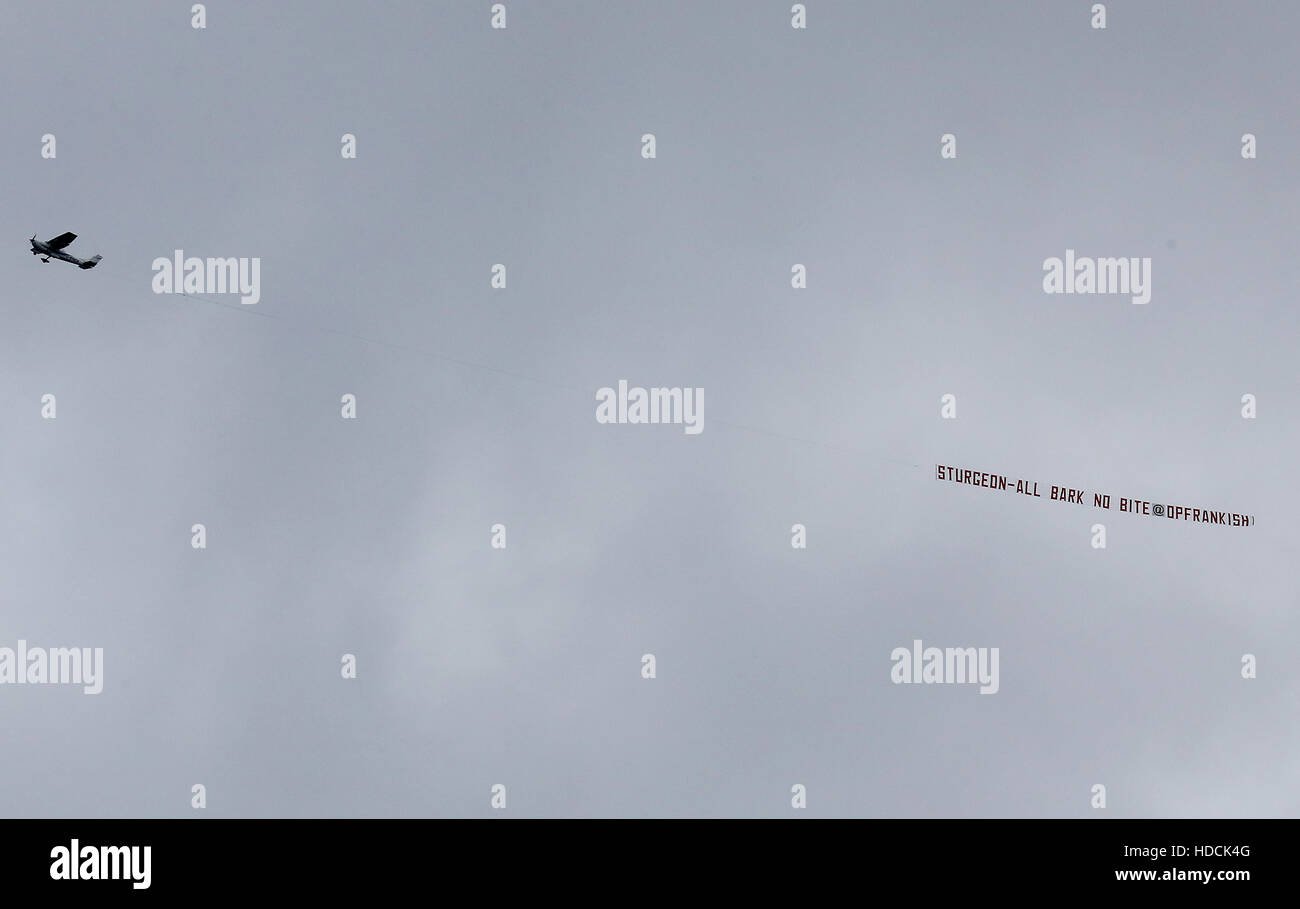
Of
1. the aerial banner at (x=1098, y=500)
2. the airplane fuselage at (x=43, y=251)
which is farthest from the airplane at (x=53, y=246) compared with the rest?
the aerial banner at (x=1098, y=500)

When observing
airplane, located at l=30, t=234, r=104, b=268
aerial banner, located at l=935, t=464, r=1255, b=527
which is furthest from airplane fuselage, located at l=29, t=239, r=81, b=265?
aerial banner, located at l=935, t=464, r=1255, b=527

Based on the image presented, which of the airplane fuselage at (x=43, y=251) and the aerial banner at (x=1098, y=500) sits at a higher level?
the airplane fuselage at (x=43, y=251)

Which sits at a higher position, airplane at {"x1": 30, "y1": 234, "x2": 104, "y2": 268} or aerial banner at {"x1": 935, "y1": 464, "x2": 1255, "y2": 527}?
airplane at {"x1": 30, "y1": 234, "x2": 104, "y2": 268}

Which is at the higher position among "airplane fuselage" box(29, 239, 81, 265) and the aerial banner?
"airplane fuselage" box(29, 239, 81, 265)

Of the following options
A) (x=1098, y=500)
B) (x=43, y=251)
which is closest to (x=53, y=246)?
(x=43, y=251)

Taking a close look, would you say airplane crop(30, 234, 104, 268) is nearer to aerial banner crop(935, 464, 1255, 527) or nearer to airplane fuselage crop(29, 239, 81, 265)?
airplane fuselage crop(29, 239, 81, 265)

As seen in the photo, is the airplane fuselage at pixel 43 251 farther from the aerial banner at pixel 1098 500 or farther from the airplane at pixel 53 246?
the aerial banner at pixel 1098 500

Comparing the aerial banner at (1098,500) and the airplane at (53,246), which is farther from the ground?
the airplane at (53,246)

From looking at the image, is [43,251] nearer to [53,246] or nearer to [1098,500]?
[53,246]
